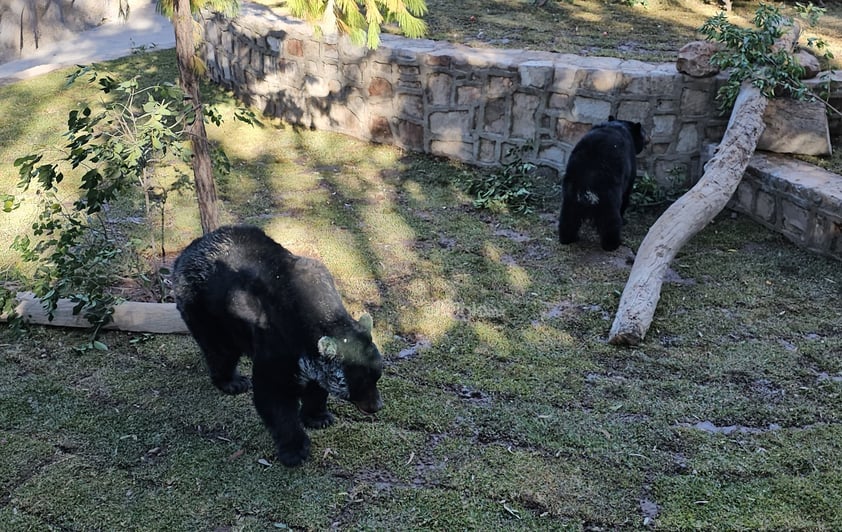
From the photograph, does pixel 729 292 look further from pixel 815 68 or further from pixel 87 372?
pixel 87 372

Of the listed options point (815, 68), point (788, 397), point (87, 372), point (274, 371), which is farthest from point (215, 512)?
point (815, 68)

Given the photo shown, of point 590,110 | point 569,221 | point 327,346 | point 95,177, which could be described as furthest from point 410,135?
point 327,346

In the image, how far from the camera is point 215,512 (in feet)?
12.8

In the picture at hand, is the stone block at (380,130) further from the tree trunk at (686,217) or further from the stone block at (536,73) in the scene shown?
the tree trunk at (686,217)

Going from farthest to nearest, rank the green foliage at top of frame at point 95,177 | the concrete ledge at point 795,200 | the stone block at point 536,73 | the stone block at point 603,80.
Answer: the stone block at point 536,73 → the stone block at point 603,80 → the concrete ledge at point 795,200 → the green foliage at top of frame at point 95,177

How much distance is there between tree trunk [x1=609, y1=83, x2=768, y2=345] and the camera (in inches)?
223

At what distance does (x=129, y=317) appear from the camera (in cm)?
562

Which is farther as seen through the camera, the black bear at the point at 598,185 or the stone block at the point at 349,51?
the stone block at the point at 349,51

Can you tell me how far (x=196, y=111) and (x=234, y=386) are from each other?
223 centimetres

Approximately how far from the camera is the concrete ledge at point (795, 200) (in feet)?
21.7

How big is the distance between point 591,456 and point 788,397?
1533 millimetres

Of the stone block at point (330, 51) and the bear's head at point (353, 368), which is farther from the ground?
the stone block at point (330, 51)

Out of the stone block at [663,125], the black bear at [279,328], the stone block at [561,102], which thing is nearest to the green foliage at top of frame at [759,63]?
the stone block at [663,125]

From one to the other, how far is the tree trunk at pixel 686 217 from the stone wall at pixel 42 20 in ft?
36.6
